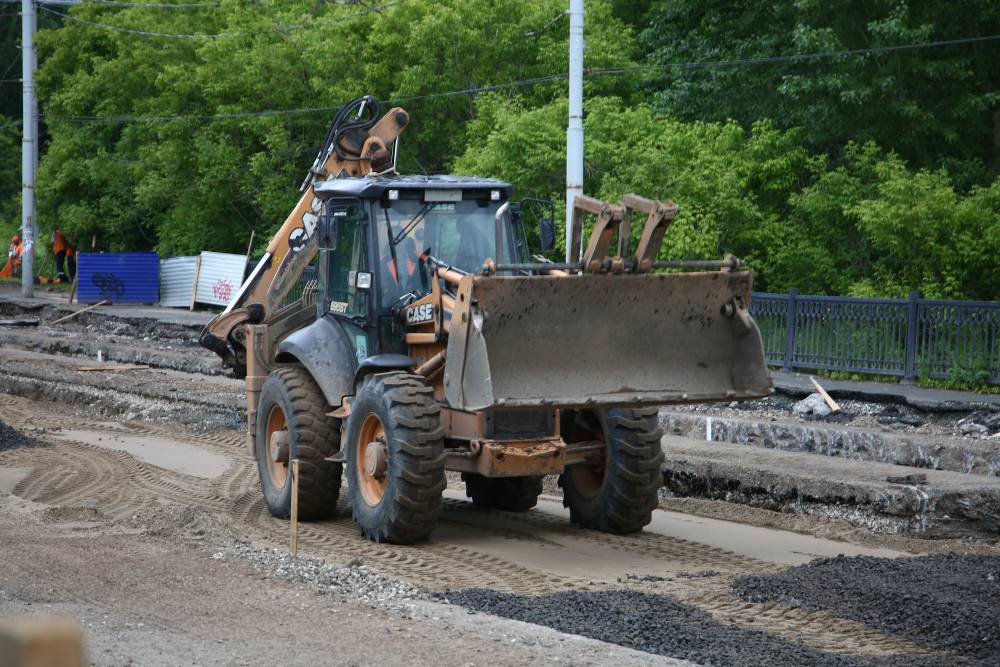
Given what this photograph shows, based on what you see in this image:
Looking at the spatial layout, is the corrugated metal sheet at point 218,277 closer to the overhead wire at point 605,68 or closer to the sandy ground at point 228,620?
the overhead wire at point 605,68

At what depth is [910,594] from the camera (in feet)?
26.6

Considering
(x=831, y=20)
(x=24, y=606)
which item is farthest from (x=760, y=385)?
(x=831, y=20)

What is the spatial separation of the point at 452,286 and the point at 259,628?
376cm

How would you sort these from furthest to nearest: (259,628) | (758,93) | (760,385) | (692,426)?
(758,93) < (692,426) < (760,385) < (259,628)

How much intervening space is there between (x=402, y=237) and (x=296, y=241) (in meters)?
2.82

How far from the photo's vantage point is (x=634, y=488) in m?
10.5

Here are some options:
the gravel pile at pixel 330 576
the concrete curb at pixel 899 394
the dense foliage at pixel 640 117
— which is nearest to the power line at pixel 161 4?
the dense foliage at pixel 640 117

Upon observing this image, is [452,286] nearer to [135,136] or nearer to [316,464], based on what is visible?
[316,464]

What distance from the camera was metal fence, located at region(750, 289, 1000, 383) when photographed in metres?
19.1

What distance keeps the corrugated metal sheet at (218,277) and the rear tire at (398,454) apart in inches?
1016

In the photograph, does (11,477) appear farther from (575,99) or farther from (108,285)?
(108,285)

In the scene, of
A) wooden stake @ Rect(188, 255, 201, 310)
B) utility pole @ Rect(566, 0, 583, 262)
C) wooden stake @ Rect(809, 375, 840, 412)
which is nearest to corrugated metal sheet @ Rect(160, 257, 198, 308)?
wooden stake @ Rect(188, 255, 201, 310)

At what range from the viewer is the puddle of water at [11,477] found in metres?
13.1

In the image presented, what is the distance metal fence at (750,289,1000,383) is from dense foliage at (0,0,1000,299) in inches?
78.3
